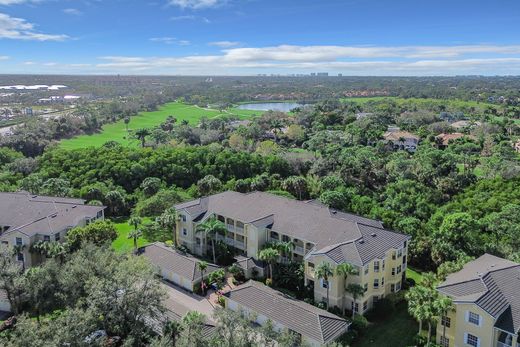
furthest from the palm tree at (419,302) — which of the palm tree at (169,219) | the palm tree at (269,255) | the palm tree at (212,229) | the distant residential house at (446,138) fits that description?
the distant residential house at (446,138)

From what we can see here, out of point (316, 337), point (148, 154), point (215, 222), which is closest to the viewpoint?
point (316, 337)

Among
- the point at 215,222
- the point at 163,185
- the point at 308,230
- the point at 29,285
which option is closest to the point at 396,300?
the point at 308,230

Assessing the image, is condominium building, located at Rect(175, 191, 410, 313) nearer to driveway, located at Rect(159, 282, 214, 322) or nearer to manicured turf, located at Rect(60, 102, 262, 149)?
driveway, located at Rect(159, 282, 214, 322)

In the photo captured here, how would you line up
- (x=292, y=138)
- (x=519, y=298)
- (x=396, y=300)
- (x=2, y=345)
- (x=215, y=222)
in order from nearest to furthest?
(x=2, y=345) < (x=519, y=298) < (x=396, y=300) < (x=215, y=222) < (x=292, y=138)

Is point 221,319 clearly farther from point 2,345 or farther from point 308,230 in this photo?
point 308,230

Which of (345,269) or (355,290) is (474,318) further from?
(345,269)

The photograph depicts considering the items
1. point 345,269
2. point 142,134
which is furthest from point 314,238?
point 142,134

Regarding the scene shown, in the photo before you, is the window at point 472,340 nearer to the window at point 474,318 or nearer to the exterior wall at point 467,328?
the exterior wall at point 467,328
